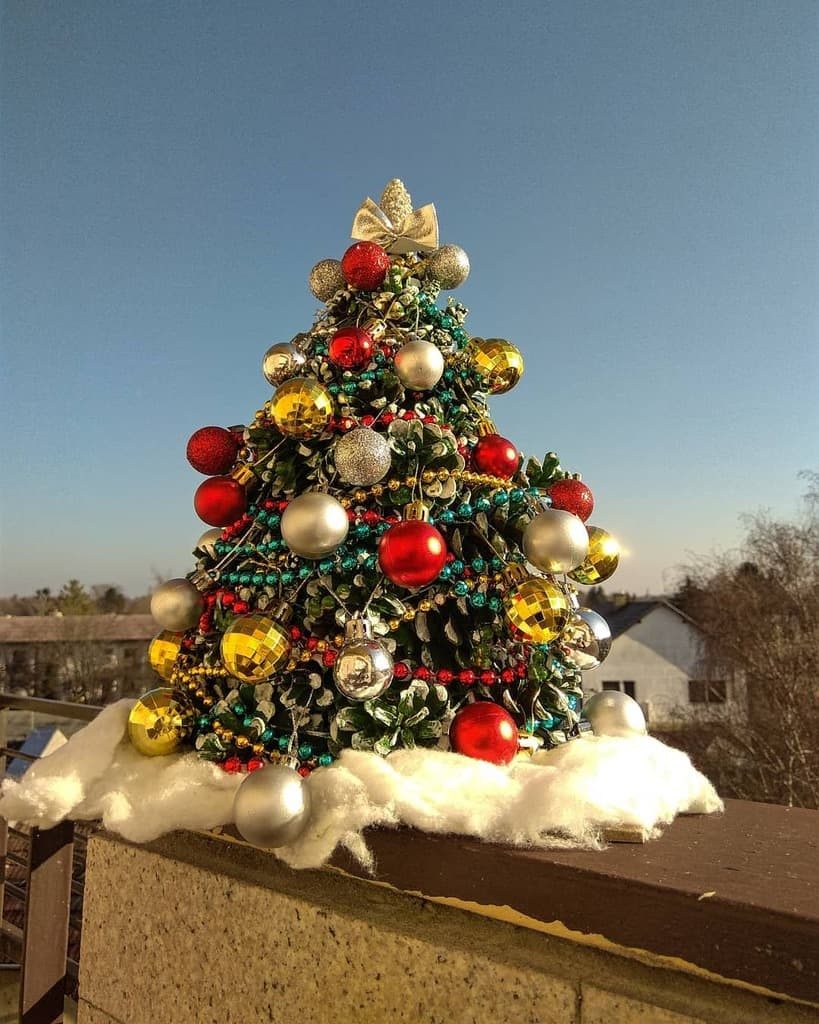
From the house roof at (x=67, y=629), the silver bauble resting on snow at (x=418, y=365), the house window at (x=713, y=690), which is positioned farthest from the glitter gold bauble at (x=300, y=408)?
the house roof at (x=67, y=629)

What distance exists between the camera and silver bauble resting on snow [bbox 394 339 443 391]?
1.30m

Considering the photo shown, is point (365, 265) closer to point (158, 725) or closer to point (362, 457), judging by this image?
point (362, 457)

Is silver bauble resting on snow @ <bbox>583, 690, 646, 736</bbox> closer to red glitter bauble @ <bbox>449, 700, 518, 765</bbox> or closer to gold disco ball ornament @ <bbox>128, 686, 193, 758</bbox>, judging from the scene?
red glitter bauble @ <bbox>449, 700, 518, 765</bbox>

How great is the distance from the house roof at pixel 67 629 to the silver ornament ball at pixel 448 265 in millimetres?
27696

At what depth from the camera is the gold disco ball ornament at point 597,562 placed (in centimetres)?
141

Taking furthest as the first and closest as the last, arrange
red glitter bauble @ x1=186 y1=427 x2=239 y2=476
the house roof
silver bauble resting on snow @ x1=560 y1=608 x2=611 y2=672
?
the house roof, red glitter bauble @ x1=186 y1=427 x2=239 y2=476, silver bauble resting on snow @ x1=560 y1=608 x2=611 y2=672

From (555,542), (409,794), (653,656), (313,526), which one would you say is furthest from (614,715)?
(653,656)

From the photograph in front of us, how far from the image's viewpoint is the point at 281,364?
58.2 inches

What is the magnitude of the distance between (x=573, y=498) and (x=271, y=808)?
83 centimetres

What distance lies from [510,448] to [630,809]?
27.0 inches

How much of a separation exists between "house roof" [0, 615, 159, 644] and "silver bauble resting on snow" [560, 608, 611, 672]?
27.8 meters

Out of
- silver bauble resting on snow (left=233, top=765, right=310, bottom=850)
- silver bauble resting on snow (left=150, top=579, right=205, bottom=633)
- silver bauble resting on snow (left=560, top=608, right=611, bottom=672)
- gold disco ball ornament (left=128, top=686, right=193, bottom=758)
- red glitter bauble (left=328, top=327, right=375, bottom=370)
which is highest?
red glitter bauble (left=328, top=327, right=375, bottom=370)

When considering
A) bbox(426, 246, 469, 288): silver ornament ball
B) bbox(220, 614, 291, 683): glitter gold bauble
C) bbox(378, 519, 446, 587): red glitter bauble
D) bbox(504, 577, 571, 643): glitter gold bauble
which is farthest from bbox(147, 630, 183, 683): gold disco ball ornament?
bbox(426, 246, 469, 288): silver ornament ball

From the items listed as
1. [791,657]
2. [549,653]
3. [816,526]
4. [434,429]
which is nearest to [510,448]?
[434,429]
